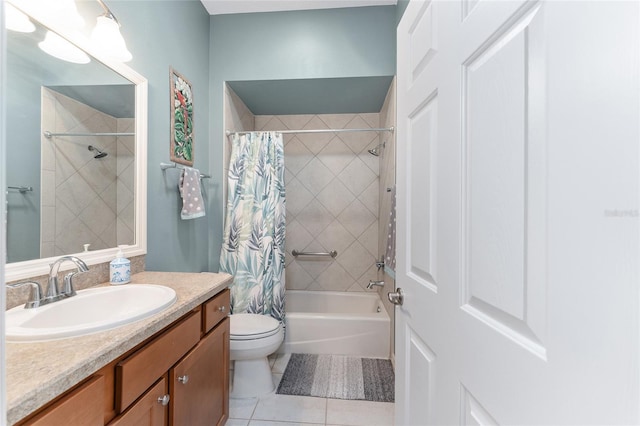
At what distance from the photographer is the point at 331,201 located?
289 cm

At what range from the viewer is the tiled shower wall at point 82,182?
39.6 inches

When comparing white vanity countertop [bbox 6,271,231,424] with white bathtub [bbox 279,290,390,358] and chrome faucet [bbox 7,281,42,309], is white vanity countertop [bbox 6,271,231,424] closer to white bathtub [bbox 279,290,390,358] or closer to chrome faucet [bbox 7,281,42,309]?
chrome faucet [bbox 7,281,42,309]

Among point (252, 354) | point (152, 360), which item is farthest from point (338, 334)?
point (152, 360)

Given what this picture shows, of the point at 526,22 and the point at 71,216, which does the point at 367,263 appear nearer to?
the point at 71,216

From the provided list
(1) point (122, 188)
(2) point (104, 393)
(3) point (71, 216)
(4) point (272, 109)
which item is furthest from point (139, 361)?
(4) point (272, 109)

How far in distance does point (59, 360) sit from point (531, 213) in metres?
0.96

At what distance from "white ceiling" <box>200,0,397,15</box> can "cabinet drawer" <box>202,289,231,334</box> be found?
2.07 m

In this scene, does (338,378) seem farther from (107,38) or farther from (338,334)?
(107,38)

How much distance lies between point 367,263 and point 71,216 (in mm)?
2354

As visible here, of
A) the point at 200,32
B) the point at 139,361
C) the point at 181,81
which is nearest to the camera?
the point at 139,361

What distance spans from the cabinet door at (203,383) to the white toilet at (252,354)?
1.00ft

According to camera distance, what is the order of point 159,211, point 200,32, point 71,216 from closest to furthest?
point 71,216 < point 159,211 < point 200,32

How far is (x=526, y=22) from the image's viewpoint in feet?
1.46

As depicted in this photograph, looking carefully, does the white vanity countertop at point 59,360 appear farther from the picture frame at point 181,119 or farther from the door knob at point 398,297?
the picture frame at point 181,119
